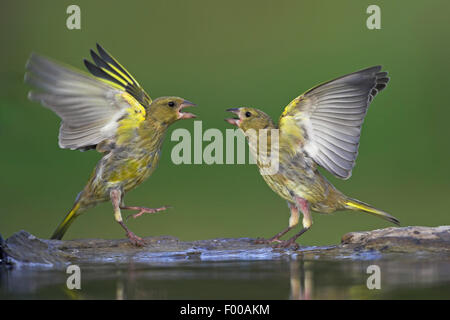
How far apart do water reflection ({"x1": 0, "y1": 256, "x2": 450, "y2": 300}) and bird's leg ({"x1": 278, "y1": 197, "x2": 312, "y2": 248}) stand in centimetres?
39

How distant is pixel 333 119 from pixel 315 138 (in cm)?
22

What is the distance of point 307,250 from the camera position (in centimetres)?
477

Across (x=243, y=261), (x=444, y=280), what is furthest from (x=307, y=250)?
(x=444, y=280)

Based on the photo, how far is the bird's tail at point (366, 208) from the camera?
5.00m

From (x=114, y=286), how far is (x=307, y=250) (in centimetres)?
184

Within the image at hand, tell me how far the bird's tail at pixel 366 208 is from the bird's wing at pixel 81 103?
195 centimetres

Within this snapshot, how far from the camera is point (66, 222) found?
5.27 m

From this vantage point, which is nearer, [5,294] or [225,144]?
[5,294]

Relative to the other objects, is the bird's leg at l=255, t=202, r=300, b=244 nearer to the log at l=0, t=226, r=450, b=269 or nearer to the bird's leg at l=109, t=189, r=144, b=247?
the log at l=0, t=226, r=450, b=269

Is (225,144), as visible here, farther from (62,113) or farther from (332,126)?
(62,113)

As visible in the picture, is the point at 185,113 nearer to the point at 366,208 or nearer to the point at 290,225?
the point at 290,225

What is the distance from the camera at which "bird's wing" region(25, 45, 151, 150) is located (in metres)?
4.70

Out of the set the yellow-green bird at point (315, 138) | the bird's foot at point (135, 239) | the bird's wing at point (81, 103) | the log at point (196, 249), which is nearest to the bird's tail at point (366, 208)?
the yellow-green bird at point (315, 138)

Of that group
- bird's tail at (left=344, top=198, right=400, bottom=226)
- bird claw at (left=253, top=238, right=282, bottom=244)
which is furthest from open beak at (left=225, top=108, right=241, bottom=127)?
bird's tail at (left=344, top=198, right=400, bottom=226)
